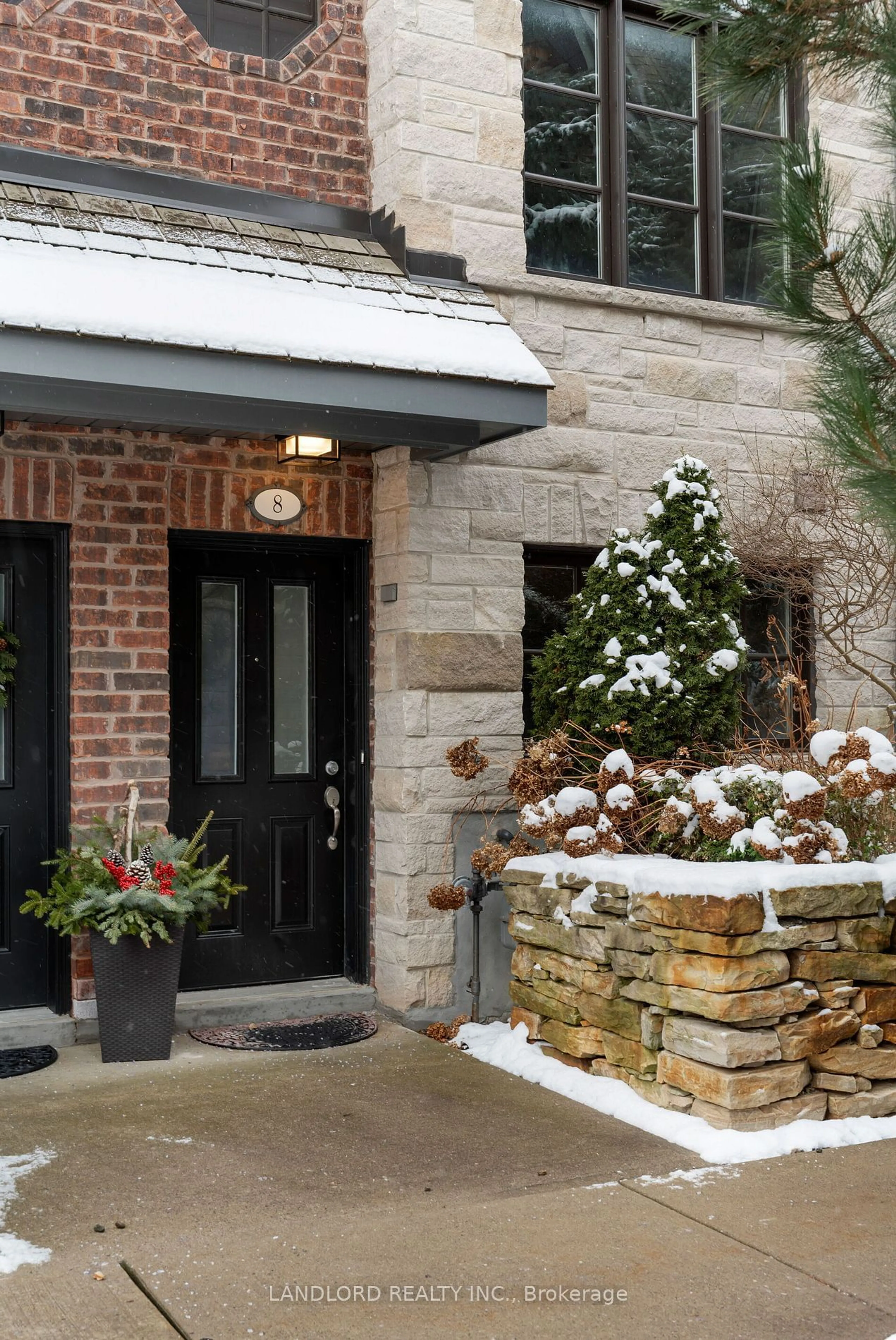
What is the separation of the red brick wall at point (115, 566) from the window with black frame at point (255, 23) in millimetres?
1993

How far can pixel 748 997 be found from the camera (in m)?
4.65

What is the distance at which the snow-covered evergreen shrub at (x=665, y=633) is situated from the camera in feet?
18.8

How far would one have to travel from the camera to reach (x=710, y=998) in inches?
184

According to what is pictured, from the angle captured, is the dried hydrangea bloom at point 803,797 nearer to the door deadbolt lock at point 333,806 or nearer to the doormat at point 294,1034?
the doormat at point 294,1034

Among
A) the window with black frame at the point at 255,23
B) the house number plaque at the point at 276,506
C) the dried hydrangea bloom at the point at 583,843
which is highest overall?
the window with black frame at the point at 255,23

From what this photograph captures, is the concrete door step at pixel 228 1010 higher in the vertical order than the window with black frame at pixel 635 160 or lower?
lower

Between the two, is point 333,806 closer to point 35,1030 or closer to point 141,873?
point 141,873

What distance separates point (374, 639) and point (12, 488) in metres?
1.85

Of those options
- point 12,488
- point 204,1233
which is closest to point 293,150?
point 12,488

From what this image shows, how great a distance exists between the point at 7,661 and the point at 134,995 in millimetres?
1575

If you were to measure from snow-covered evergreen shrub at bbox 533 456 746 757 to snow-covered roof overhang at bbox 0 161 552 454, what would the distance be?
81cm

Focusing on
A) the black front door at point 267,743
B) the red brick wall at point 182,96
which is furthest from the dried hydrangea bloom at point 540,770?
the red brick wall at point 182,96

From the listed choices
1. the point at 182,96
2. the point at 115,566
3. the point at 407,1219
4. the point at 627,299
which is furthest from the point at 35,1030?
the point at 627,299

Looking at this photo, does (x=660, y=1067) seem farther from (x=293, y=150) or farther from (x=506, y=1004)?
(x=293, y=150)
